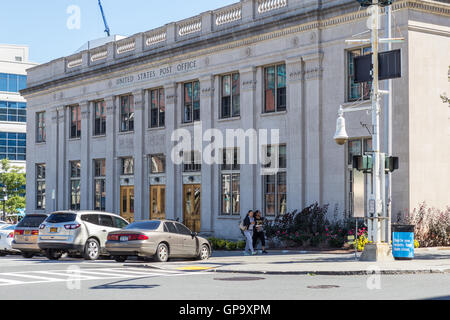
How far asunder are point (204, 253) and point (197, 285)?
937 cm

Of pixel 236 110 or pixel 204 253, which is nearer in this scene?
pixel 204 253

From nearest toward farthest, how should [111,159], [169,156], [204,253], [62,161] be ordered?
[204,253]
[169,156]
[111,159]
[62,161]

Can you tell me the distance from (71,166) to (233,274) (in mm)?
29537

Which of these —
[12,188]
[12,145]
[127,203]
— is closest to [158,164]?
[127,203]

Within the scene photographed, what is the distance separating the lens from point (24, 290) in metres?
15.2

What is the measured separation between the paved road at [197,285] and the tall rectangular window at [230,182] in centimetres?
1415

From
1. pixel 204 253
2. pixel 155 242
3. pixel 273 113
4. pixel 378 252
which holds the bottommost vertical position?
pixel 204 253

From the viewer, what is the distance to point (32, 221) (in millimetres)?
28109

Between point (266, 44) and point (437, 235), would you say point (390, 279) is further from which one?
point (266, 44)

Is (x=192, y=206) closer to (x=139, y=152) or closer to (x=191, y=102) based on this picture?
(x=139, y=152)

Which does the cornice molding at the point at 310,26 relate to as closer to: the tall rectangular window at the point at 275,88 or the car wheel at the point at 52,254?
the tall rectangular window at the point at 275,88

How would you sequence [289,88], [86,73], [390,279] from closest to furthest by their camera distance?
1. [390,279]
2. [289,88]
3. [86,73]
